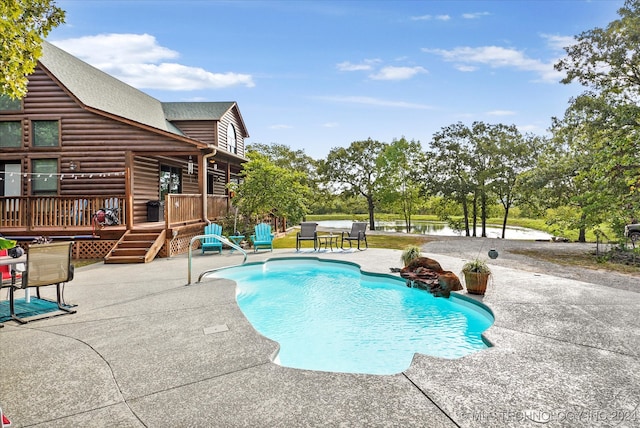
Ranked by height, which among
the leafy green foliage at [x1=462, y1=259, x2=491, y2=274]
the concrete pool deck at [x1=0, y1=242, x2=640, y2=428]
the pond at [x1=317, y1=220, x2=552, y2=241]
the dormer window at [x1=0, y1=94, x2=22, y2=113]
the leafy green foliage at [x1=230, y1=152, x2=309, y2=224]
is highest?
the dormer window at [x1=0, y1=94, x2=22, y2=113]

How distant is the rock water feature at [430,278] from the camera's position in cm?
683

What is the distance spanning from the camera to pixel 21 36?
17.9 ft

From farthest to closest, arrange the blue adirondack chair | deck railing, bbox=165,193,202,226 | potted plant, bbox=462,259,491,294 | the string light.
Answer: the blue adirondack chair, the string light, deck railing, bbox=165,193,202,226, potted plant, bbox=462,259,491,294

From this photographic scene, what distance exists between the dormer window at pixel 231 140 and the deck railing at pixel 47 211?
9.18 meters

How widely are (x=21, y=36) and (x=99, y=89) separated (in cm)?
992

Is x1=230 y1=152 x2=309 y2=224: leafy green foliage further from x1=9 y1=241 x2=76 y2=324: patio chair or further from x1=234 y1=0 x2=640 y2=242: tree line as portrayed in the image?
x1=9 y1=241 x2=76 y2=324: patio chair

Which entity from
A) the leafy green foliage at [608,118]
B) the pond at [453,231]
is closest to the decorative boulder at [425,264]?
the leafy green foliage at [608,118]

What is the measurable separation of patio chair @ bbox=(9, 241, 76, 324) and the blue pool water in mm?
2943

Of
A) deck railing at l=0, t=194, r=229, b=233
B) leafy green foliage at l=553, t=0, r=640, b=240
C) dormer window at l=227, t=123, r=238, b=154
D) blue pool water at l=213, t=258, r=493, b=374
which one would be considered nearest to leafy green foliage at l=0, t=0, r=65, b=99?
blue pool water at l=213, t=258, r=493, b=374

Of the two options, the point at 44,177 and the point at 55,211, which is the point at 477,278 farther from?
the point at 44,177

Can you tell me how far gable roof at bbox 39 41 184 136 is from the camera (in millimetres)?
12625

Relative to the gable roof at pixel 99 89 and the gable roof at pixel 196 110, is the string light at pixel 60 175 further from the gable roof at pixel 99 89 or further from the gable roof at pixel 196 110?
the gable roof at pixel 196 110

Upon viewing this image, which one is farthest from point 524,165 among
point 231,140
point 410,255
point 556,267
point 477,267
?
point 477,267

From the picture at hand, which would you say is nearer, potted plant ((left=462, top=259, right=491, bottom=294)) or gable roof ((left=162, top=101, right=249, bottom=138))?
potted plant ((left=462, top=259, right=491, bottom=294))
